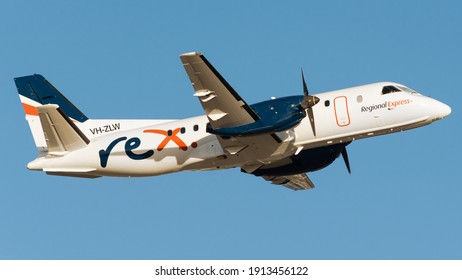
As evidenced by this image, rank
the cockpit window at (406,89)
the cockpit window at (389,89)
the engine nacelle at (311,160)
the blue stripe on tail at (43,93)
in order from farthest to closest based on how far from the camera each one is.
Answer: the blue stripe on tail at (43,93) → the engine nacelle at (311,160) → the cockpit window at (406,89) → the cockpit window at (389,89)

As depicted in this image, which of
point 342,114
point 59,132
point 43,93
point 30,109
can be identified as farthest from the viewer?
point 43,93

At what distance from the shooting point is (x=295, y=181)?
29.8m

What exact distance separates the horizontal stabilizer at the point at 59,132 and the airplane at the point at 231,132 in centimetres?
3

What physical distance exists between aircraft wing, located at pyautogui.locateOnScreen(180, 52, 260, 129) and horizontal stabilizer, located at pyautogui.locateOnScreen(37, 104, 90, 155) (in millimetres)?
4763

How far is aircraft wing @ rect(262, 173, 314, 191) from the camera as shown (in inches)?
1155

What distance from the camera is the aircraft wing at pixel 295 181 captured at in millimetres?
29344

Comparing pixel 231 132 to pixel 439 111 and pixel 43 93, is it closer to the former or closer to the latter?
pixel 439 111

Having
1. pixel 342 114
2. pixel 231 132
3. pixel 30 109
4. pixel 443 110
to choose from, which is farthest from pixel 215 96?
pixel 30 109

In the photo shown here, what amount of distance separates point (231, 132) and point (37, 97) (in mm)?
8476

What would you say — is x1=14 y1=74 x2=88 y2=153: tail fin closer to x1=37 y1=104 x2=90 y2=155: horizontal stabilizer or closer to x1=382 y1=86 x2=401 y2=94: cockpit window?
x1=37 y1=104 x2=90 y2=155: horizontal stabilizer

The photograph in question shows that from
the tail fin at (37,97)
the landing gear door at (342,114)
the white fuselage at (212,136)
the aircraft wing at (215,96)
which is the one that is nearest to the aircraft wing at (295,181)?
the white fuselage at (212,136)

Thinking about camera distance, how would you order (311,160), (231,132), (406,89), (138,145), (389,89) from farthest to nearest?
(311,160)
(138,145)
(406,89)
(389,89)
(231,132)

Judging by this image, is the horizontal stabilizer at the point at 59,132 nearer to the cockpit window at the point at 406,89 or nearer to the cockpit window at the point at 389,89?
the cockpit window at the point at 389,89

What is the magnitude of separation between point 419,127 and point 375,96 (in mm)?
1638
